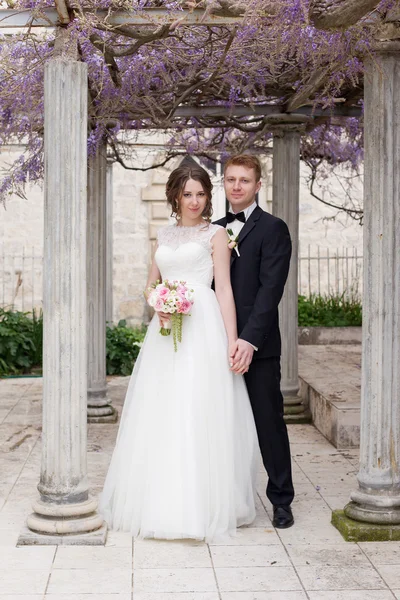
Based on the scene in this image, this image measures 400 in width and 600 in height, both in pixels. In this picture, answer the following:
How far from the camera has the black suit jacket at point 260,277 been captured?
5.75 m

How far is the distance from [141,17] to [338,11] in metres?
1.02

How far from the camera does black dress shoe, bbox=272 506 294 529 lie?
5848 millimetres

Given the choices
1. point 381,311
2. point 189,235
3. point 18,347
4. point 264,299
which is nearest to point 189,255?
point 189,235

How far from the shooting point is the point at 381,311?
558 centimetres

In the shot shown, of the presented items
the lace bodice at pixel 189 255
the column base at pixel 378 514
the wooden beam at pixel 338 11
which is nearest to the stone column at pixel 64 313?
the lace bodice at pixel 189 255

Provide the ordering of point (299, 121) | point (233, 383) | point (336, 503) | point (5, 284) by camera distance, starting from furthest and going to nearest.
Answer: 1. point (5, 284)
2. point (299, 121)
3. point (336, 503)
4. point (233, 383)

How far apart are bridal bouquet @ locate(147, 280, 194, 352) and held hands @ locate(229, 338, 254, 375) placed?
0.99 ft

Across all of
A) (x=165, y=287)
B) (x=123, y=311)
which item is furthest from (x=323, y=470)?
(x=123, y=311)

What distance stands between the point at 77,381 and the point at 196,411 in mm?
677

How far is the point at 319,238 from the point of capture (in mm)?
17750

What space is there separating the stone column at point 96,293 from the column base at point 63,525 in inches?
153

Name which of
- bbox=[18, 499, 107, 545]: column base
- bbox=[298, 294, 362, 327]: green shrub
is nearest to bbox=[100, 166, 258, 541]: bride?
bbox=[18, 499, 107, 545]: column base

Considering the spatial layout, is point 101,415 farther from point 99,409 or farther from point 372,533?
point 372,533

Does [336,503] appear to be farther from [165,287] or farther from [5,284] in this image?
[5,284]
